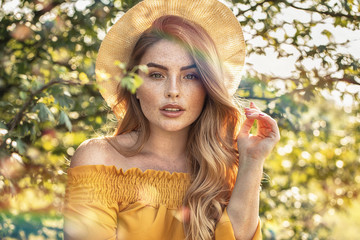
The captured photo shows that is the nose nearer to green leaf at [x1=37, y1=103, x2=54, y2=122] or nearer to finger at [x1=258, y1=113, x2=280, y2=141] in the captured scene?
finger at [x1=258, y1=113, x2=280, y2=141]

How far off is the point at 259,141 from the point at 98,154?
768 mm

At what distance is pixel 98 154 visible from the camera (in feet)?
7.29

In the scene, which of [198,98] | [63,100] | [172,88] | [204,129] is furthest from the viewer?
[63,100]

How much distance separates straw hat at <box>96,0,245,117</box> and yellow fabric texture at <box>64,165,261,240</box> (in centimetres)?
45

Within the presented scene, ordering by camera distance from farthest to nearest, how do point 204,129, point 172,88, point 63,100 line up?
point 63,100
point 204,129
point 172,88

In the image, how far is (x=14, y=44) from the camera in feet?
11.9

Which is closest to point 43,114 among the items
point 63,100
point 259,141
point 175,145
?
point 63,100

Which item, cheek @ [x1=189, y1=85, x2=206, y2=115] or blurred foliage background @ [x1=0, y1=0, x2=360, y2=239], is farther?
blurred foliage background @ [x1=0, y1=0, x2=360, y2=239]

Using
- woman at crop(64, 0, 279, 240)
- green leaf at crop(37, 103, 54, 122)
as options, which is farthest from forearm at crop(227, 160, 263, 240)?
green leaf at crop(37, 103, 54, 122)

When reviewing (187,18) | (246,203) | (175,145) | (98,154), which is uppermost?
(187,18)

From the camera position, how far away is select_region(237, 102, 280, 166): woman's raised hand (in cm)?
220

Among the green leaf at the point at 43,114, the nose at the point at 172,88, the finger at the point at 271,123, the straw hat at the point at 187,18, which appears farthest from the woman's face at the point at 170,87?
the green leaf at the point at 43,114

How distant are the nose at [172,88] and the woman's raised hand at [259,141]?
36 cm

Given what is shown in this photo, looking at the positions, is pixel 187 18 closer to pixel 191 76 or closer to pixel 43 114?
pixel 191 76
